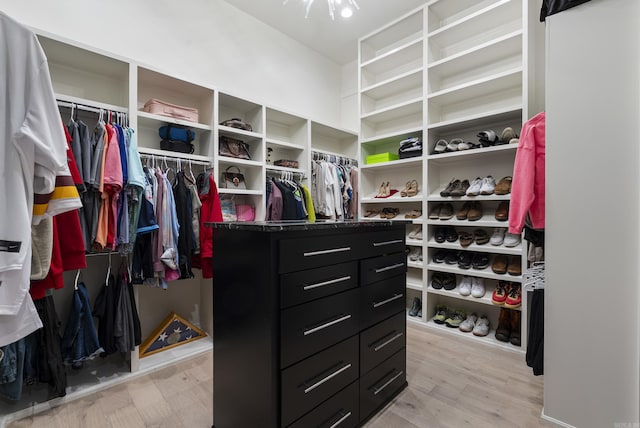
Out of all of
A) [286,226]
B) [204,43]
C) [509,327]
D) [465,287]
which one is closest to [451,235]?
[465,287]

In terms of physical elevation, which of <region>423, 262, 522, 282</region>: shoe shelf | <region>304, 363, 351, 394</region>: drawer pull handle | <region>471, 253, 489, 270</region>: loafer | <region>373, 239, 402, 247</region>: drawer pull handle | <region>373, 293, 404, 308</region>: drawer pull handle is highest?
<region>373, 239, 402, 247</region>: drawer pull handle

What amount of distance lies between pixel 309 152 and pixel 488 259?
6.55 ft

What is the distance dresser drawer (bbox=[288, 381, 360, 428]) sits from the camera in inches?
46.3

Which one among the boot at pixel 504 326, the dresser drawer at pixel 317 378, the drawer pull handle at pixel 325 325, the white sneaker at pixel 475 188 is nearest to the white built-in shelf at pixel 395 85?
the white sneaker at pixel 475 188

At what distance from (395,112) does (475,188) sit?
50.7 inches

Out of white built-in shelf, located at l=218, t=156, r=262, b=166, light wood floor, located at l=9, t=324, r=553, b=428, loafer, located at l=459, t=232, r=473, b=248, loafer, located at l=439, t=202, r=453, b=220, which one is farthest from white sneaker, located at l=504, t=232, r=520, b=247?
white built-in shelf, located at l=218, t=156, r=262, b=166

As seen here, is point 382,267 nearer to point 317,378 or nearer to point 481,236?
point 317,378

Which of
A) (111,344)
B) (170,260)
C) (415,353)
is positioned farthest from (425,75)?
(111,344)

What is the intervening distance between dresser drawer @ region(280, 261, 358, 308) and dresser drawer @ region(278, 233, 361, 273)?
0.09 ft

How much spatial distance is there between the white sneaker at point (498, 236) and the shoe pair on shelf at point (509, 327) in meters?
0.56

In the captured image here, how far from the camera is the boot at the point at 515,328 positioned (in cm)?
223

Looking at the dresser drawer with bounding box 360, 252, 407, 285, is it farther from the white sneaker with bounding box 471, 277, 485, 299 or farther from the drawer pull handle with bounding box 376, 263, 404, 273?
the white sneaker with bounding box 471, 277, 485, 299

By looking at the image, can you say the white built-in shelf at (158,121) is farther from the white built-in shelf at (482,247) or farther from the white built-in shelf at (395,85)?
the white built-in shelf at (482,247)

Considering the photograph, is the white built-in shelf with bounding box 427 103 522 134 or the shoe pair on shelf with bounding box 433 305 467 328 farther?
the shoe pair on shelf with bounding box 433 305 467 328
